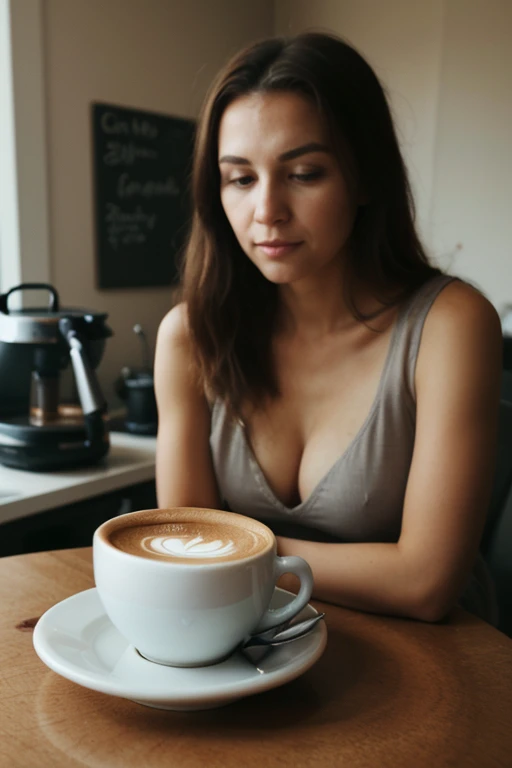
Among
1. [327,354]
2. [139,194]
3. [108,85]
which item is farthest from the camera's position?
[139,194]

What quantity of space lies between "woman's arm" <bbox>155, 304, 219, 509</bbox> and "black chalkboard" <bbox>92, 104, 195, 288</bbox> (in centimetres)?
98

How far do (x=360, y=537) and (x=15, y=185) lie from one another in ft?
4.21

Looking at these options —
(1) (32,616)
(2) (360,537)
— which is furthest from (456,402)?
(1) (32,616)

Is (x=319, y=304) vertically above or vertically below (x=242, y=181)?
below

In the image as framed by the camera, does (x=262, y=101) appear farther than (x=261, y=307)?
No

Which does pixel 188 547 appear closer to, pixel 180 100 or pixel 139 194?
pixel 139 194

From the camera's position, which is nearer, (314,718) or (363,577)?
(314,718)

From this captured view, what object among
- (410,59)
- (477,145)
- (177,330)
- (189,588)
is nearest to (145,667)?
(189,588)

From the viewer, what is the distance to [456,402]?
3.12 ft

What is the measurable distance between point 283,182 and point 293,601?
1.87ft

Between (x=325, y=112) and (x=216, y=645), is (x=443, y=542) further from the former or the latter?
(x=325, y=112)

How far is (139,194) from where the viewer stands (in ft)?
7.41

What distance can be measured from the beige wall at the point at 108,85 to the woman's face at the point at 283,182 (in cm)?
109

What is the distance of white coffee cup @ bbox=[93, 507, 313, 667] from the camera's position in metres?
0.55
